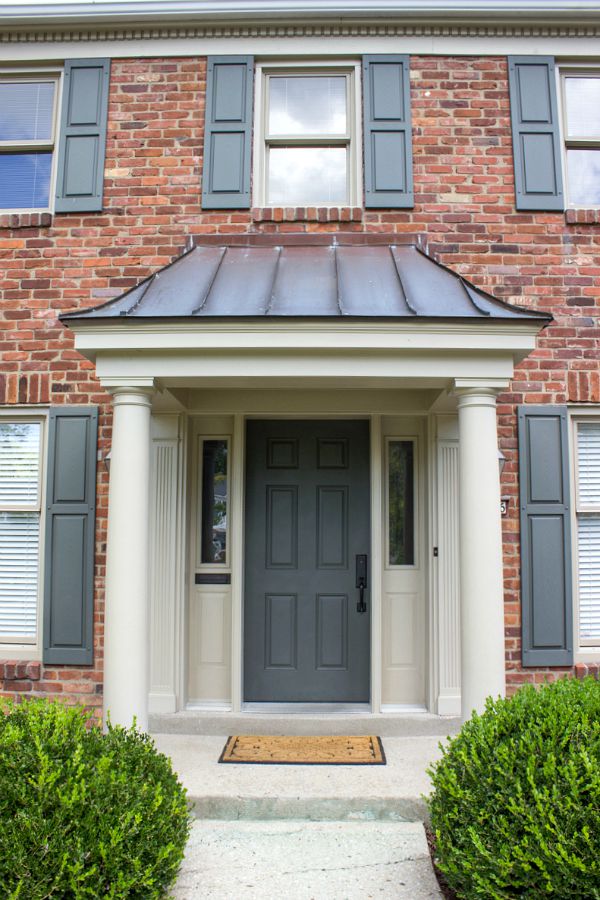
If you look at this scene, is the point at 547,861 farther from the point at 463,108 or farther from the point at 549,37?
the point at 549,37

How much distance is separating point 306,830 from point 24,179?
520 centimetres

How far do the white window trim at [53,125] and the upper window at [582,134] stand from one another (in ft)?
13.5

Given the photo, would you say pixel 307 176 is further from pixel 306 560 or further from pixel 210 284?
pixel 306 560

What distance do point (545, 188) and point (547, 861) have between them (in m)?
4.54

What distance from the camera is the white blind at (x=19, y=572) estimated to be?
498cm

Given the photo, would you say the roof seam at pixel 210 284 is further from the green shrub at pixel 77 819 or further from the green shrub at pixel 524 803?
the green shrub at pixel 524 803

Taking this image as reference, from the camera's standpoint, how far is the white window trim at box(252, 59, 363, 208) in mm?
5234

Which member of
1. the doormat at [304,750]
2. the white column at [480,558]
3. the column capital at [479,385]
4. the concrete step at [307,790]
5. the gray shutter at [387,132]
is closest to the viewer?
the concrete step at [307,790]

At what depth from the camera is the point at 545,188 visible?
5.06 m

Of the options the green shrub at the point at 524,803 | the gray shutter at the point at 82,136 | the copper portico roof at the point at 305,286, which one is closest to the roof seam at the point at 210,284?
the copper portico roof at the point at 305,286

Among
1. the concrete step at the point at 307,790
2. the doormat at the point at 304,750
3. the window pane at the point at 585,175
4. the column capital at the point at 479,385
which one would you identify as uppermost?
→ the window pane at the point at 585,175

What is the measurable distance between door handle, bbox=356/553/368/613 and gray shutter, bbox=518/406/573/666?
116 centimetres

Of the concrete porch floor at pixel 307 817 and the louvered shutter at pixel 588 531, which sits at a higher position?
the louvered shutter at pixel 588 531

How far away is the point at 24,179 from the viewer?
5.38 metres
